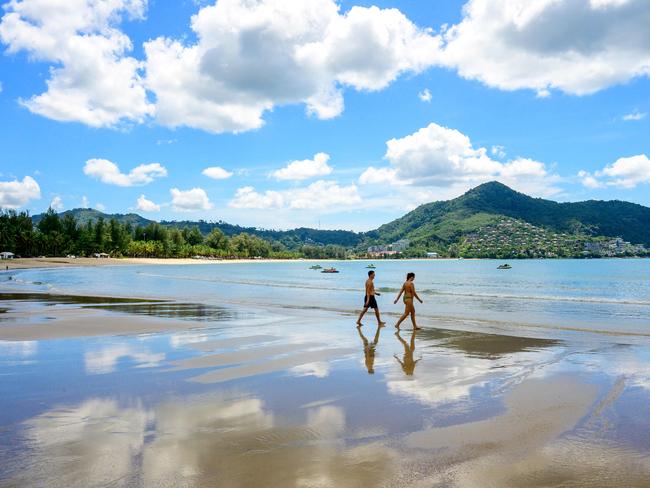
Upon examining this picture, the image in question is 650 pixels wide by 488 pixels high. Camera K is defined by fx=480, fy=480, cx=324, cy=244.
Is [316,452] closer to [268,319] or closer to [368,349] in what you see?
[368,349]

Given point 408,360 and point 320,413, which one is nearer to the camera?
point 320,413

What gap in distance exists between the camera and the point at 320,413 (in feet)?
25.3

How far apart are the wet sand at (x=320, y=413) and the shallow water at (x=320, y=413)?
1.2 inches

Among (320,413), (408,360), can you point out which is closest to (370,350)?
(408,360)

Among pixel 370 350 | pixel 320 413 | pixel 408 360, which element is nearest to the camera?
pixel 320 413

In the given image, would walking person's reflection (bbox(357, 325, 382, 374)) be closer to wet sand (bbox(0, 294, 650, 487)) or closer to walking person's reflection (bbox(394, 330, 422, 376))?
wet sand (bbox(0, 294, 650, 487))

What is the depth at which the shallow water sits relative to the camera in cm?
550

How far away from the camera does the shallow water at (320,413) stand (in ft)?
18.0

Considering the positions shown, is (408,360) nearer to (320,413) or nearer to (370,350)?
(370,350)

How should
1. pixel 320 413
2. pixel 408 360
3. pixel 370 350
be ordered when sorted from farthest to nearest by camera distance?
1. pixel 370 350
2. pixel 408 360
3. pixel 320 413

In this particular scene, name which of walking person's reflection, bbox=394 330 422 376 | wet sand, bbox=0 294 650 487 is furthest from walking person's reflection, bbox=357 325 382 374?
walking person's reflection, bbox=394 330 422 376

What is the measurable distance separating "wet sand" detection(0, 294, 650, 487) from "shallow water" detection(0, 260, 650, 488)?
0.10 feet

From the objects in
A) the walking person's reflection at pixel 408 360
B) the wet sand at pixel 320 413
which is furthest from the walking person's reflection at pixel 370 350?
the walking person's reflection at pixel 408 360

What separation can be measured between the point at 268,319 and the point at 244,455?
16.2 meters
